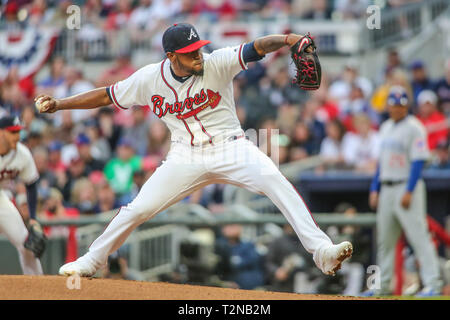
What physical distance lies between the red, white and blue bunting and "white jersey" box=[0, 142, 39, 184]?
Answer: 26.2 feet

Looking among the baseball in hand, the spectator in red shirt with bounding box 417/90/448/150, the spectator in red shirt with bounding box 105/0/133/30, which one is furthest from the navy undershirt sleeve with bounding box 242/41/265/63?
the spectator in red shirt with bounding box 105/0/133/30

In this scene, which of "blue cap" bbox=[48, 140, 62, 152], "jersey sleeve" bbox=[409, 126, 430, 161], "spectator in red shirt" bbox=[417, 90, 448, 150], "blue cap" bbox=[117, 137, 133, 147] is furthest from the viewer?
"blue cap" bbox=[48, 140, 62, 152]

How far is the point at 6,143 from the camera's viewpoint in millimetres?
6949

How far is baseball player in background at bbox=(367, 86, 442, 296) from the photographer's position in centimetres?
802

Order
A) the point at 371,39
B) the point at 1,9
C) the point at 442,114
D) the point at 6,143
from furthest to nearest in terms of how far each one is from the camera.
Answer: the point at 1,9
the point at 371,39
the point at 442,114
the point at 6,143

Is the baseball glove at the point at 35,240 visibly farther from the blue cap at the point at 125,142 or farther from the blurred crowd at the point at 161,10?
the blurred crowd at the point at 161,10

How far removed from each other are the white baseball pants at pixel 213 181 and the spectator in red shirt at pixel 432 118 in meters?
5.10

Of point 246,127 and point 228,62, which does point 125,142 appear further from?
point 228,62

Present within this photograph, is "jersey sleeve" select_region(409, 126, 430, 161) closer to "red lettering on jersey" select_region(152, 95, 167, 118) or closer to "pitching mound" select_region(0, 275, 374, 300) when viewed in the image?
"pitching mound" select_region(0, 275, 374, 300)

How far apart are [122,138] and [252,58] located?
722 cm

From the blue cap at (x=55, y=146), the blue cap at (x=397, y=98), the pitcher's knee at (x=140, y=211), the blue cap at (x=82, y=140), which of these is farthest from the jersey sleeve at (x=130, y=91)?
the blue cap at (x=55, y=146)

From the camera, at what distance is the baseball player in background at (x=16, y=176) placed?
22.7ft
